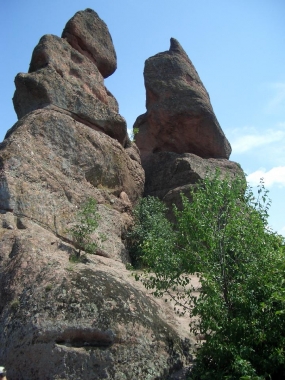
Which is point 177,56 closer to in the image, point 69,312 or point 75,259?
point 75,259

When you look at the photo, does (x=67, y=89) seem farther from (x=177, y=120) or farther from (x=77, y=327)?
(x=77, y=327)

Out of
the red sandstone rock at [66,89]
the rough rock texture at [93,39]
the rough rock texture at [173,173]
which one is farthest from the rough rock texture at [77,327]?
the rough rock texture at [93,39]

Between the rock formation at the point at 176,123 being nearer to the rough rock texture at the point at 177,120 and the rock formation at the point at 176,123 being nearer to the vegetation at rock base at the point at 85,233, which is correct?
the rough rock texture at the point at 177,120

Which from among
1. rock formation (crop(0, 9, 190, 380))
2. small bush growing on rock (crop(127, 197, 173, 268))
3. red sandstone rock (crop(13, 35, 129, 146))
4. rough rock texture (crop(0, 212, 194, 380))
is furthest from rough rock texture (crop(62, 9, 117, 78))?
rough rock texture (crop(0, 212, 194, 380))

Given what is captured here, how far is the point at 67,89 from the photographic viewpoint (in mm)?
16062

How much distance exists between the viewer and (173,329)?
9.09 metres

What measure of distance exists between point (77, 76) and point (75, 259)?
9330mm

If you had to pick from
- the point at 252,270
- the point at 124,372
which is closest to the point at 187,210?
the point at 252,270

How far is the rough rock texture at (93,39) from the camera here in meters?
19.9

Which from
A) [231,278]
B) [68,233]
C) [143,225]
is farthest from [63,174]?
[231,278]

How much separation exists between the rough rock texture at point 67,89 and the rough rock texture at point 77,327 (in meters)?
7.42

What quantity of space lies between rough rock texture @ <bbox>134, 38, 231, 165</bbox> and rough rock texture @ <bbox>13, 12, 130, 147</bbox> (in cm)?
445

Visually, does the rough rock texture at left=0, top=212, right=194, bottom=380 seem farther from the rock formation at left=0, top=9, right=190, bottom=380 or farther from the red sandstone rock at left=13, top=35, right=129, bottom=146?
the red sandstone rock at left=13, top=35, right=129, bottom=146

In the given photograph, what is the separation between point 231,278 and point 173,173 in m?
11.3
